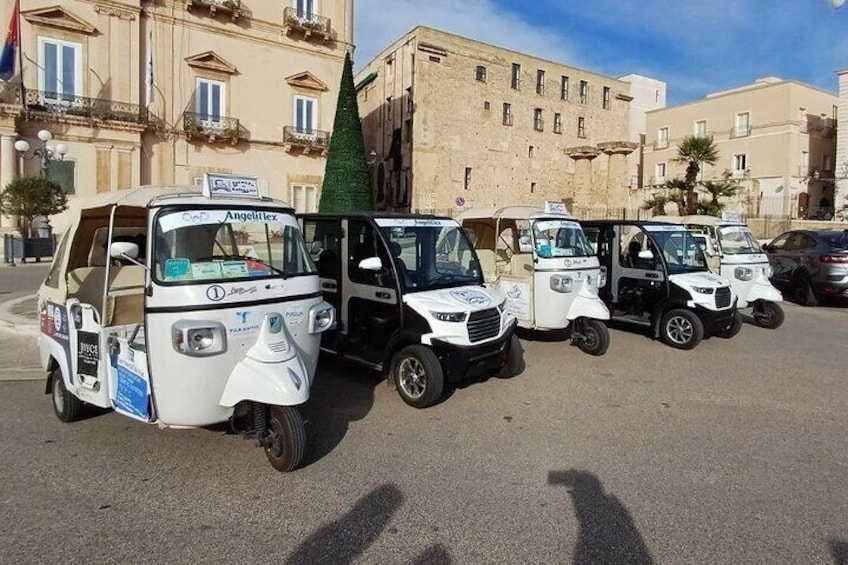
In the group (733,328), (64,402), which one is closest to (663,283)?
(733,328)

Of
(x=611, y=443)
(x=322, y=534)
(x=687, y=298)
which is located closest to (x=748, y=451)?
(x=611, y=443)

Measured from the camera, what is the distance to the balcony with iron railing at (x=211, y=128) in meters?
26.9

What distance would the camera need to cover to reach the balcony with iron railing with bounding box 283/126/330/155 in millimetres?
29406

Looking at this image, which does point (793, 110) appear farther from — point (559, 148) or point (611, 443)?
point (611, 443)

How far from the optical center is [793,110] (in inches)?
1900

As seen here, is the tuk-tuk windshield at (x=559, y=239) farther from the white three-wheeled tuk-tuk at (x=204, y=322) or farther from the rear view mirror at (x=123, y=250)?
the rear view mirror at (x=123, y=250)

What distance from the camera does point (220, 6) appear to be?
2695 centimetres

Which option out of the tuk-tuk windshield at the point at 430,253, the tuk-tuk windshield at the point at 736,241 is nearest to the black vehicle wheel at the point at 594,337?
the tuk-tuk windshield at the point at 430,253

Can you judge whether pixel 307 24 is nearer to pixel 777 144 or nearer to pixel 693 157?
pixel 693 157

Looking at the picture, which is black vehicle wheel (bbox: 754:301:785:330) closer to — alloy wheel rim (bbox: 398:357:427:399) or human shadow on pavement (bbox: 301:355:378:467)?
human shadow on pavement (bbox: 301:355:378:467)

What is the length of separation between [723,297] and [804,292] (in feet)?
23.2

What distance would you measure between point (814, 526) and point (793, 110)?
2148 inches

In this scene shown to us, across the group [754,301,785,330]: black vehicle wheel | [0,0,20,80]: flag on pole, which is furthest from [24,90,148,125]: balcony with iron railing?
[754,301,785,330]: black vehicle wheel

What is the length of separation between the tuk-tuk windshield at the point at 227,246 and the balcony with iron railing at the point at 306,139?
2577cm
